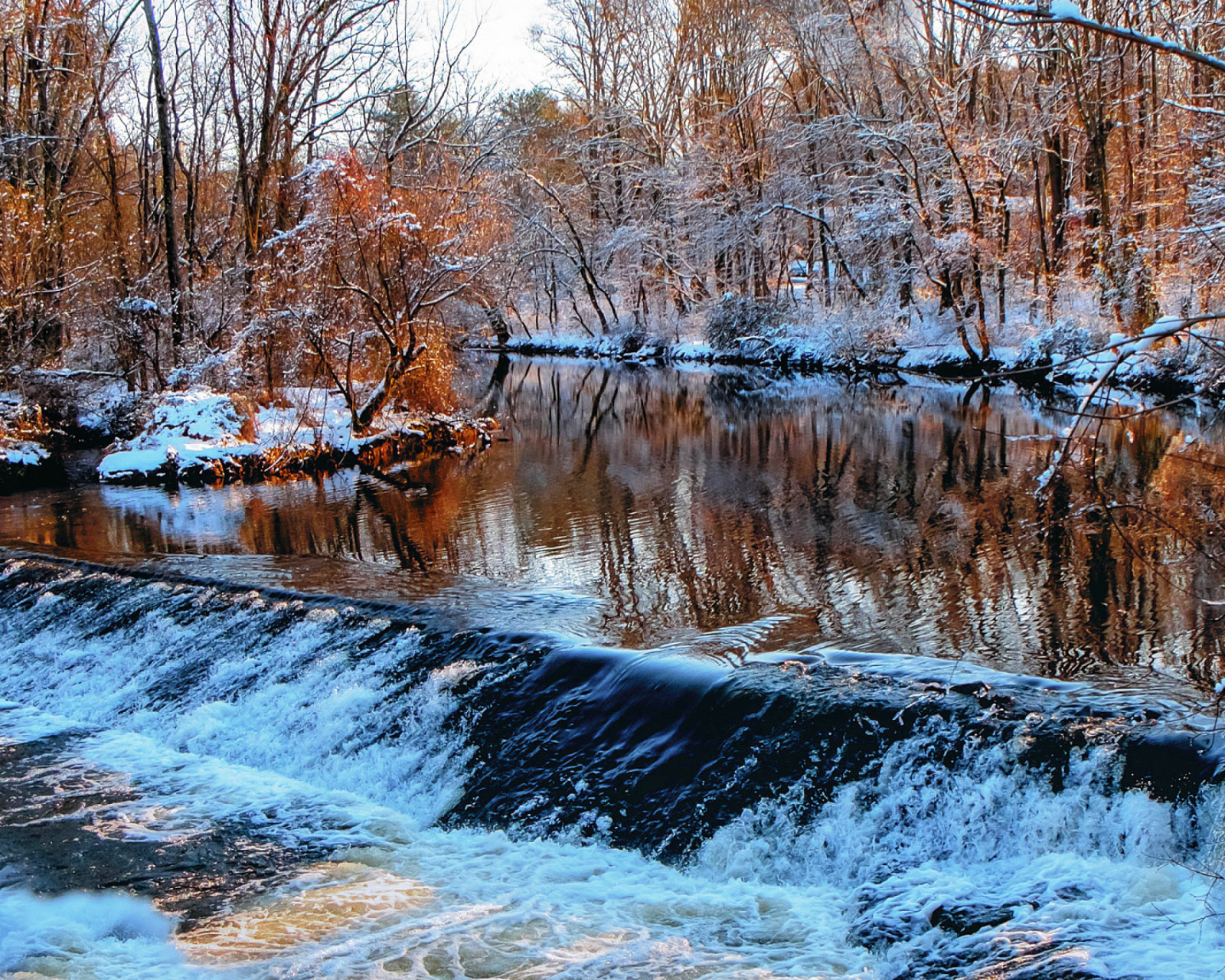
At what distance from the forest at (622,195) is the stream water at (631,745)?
9.55ft

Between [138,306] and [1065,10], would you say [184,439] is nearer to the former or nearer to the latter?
[138,306]

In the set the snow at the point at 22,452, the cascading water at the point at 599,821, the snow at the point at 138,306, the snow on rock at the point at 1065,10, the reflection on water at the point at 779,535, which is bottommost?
the cascading water at the point at 599,821

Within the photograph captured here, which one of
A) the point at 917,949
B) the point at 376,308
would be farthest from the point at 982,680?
the point at 376,308

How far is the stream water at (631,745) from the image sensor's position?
17.5ft

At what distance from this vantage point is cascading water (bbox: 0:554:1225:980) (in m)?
5.22

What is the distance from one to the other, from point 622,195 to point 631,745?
125 feet

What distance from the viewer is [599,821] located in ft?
21.4

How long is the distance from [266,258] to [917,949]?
17184 mm

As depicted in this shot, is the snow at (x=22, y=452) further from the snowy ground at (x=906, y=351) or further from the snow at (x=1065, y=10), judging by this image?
the snow at (x=1065, y=10)

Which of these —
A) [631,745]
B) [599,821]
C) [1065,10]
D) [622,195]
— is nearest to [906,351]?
[622,195]

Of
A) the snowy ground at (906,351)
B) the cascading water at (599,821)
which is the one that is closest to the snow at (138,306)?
the cascading water at (599,821)

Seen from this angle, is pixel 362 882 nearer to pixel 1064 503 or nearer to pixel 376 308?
pixel 1064 503

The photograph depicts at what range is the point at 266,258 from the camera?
19.0 m

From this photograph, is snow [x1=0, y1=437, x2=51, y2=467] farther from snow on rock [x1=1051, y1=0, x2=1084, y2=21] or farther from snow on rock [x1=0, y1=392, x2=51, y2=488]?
snow on rock [x1=1051, y1=0, x2=1084, y2=21]
